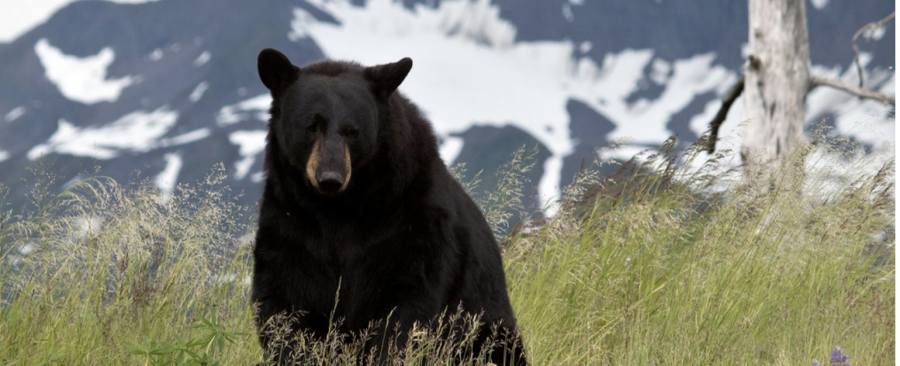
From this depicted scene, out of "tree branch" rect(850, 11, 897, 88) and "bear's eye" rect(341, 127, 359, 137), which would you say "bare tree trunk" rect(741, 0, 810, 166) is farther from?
"bear's eye" rect(341, 127, 359, 137)

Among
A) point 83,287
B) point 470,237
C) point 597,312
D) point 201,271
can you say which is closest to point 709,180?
point 597,312

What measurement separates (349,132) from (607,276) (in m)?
1.52

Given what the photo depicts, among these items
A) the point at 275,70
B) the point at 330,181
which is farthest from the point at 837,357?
the point at 275,70

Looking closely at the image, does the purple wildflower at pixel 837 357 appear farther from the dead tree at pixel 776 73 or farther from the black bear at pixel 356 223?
the dead tree at pixel 776 73

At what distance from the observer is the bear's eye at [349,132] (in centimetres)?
256

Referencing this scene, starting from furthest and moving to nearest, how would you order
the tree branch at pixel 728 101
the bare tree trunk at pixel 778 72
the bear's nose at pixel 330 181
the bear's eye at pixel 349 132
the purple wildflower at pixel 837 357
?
the tree branch at pixel 728 101, the bare tree trunk at pixel 778 72, the bear's eye at pixel 349 132, the bear's nose at pixel 330 181, the purple wildflower at pixel 837 357

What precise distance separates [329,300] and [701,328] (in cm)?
135

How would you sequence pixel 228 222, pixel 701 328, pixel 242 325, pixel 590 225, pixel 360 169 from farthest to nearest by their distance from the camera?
pixel 590 225 → pixel 228 222 → pixel 242 325 → pixel 701 328 → pixel 360 169

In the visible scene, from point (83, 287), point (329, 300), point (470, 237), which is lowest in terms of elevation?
point (83, 287)

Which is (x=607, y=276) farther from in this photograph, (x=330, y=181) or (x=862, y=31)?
(x=862, y=31)

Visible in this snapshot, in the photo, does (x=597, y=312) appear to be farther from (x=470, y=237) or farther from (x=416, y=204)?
(x=416, y=204)

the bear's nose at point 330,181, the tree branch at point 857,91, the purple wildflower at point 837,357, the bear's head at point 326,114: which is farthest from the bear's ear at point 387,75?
the tree branch at point 857,91

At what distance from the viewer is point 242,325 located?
331cm

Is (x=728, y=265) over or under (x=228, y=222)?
over
